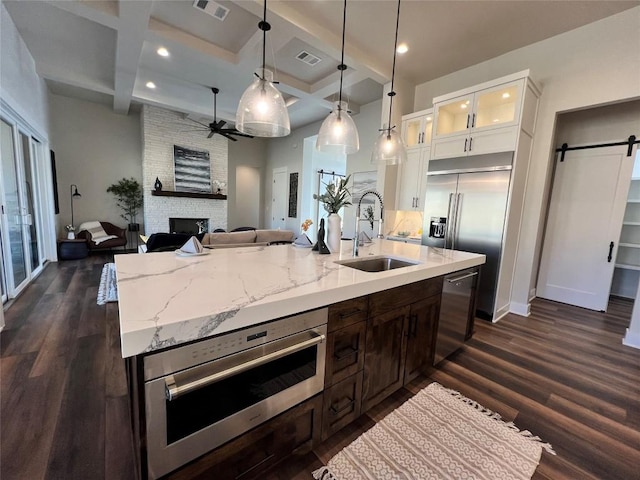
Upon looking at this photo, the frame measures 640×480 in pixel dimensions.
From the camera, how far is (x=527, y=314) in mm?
3416


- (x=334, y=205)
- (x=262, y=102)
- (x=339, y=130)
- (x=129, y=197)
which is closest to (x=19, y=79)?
(x=129, y=197)

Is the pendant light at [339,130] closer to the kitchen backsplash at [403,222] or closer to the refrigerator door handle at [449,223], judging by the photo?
the refrigerator door handle at [449,223]

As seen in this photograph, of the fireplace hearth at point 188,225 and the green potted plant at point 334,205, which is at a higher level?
the green potted plant at point 334,205

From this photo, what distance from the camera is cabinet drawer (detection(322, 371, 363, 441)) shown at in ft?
4.59

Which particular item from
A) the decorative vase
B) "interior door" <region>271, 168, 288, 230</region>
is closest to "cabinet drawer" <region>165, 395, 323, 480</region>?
the decorative vase

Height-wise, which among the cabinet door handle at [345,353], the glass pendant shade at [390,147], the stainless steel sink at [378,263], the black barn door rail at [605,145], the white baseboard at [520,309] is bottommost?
the white baseboard at [520,309]

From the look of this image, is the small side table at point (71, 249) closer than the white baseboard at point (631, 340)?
No

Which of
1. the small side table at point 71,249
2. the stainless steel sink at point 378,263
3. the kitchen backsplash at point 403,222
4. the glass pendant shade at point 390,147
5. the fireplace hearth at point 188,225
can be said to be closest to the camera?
the stainless steel sink at point 378,263

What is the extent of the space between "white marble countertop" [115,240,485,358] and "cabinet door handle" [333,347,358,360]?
314 millimetres

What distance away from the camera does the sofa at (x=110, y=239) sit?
589 centimetres

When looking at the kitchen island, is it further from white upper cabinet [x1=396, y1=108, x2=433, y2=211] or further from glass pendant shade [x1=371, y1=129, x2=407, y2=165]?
white upper cabinet [x1=396, y1=108, x2=433, y2=211]

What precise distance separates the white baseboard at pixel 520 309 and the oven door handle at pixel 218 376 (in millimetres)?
3478

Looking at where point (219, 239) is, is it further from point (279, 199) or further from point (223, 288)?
point (279, 199)

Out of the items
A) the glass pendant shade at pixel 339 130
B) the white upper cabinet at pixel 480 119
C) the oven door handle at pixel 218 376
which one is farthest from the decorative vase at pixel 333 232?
the white upper cabinet at pixel 480 119
